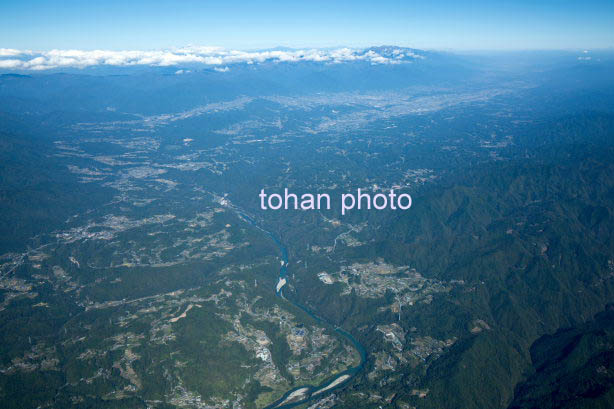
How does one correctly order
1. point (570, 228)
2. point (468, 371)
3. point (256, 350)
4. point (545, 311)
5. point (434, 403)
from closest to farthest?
point (434, 403) < point (468, 371) < point (256, 350) < point (545, 311) < point (570, 228)

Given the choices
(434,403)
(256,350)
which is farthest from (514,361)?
(256,350)

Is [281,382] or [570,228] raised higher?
[570,228]

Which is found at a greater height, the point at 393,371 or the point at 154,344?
the point at 154,344

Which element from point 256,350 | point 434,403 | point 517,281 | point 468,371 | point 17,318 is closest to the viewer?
point 434,403

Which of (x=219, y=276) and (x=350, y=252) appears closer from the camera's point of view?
(x=219, y=276)

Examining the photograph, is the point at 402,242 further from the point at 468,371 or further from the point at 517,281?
the point at 468,371

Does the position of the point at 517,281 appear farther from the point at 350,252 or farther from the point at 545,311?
the point at 350,252

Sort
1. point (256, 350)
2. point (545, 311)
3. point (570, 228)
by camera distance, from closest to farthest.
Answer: point (256, 350) → point (545, 311) → point (570, 228)

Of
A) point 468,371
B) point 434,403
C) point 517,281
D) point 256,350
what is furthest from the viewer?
point 517,281

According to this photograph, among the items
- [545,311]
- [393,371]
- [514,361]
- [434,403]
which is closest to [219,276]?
[393,371]

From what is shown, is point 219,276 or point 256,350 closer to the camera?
point 256,350
